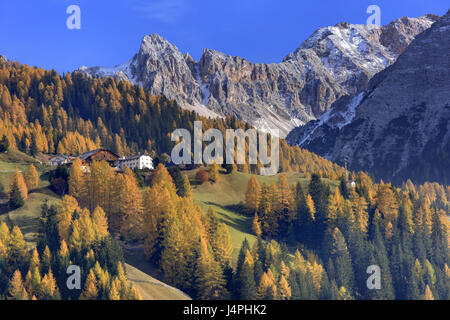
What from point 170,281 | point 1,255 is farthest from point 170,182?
point 1,255

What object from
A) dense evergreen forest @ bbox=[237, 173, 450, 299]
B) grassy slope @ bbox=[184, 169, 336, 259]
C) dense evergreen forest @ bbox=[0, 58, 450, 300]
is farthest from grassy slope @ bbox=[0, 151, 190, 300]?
grassy slope @ bbox=[184, 169, 336, 259]

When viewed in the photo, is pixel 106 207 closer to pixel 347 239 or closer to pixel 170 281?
pixel 170 281

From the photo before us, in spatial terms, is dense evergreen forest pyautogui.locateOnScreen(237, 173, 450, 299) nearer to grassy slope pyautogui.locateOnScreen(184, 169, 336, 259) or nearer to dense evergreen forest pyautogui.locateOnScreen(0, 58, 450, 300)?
dense evergreen forest pyautogui.locateOnScreen(0, 58, 450, 300)

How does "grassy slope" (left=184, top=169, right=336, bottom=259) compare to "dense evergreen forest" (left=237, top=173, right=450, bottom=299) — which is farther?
"grassy slope" (left=184, top=169, right=336, bottom=259)

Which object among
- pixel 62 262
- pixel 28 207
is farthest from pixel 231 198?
pixel 62 262

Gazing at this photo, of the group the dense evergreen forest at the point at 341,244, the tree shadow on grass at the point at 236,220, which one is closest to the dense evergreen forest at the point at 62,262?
the dense evergreen forest at the point at 341,244

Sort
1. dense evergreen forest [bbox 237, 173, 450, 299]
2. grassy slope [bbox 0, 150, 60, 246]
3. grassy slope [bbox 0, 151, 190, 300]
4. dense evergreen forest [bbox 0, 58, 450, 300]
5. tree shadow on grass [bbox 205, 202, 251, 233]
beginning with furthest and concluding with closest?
tree shadow on grass [bbox 205, 202, 251, 233], grassy slope [bbox 0, 150, 60, 246], dense evergreen forest [bbox 237, 173, 450, 299], dense evergreen forest [bbox 0, 58, 450, 300], grassy slope [bbox 0, 151, 190, 300]

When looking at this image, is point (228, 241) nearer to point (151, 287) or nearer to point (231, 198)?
point (151, 287)

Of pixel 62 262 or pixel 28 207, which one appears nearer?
pixel 62 262

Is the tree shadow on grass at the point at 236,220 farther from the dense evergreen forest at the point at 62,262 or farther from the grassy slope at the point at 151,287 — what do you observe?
the grassy slope at the point at 151,287

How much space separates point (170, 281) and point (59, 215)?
2297cm

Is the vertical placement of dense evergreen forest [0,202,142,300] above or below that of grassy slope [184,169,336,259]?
below

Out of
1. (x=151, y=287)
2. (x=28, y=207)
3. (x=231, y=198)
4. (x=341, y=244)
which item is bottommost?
(x=151, y=287)

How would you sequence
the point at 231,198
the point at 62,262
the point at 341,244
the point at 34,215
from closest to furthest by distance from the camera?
the point at 62,262 → the point at 34,215 → the point at 341,244 → the point at 231,198
